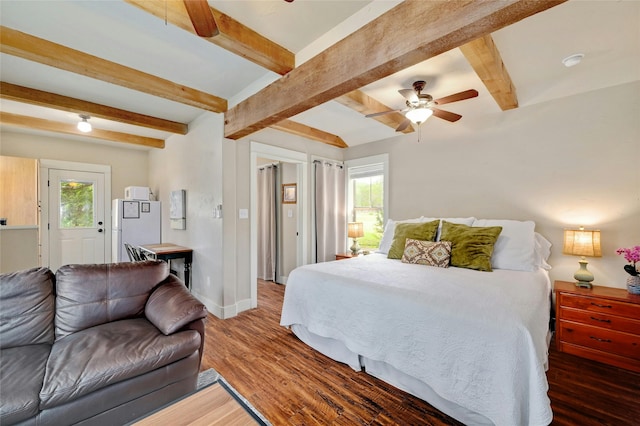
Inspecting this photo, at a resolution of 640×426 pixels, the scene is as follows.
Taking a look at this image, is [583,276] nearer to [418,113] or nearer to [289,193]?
[418,113]

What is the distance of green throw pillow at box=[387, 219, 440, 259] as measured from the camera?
3088 mm

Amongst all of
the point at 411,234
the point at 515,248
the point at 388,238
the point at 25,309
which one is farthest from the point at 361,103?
the point at 25,309

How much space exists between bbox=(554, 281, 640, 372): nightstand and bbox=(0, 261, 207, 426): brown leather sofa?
122 inches

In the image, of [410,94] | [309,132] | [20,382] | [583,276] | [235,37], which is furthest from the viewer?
[309,132]

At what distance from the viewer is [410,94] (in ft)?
7.79

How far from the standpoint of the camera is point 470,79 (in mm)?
2613

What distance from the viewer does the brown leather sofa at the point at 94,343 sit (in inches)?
51.6

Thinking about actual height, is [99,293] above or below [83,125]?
below

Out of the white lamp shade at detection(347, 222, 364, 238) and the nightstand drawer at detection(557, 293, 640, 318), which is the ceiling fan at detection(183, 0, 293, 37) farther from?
the white lamp shade at detection(347, 222, 364, 238)

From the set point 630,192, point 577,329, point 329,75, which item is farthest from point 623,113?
point 329,75

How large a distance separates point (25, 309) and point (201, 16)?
6.80 ft

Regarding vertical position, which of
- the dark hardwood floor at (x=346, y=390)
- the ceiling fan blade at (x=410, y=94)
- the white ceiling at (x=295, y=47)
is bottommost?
the dark hardwood floor at (x=346, y=390)

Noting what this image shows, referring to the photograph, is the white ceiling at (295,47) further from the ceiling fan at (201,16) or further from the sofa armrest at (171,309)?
the sofa armrest at (171,309)

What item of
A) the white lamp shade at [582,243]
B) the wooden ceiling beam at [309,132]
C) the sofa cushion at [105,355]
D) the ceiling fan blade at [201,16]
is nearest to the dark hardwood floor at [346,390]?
the sofa cushion at [105,355]
